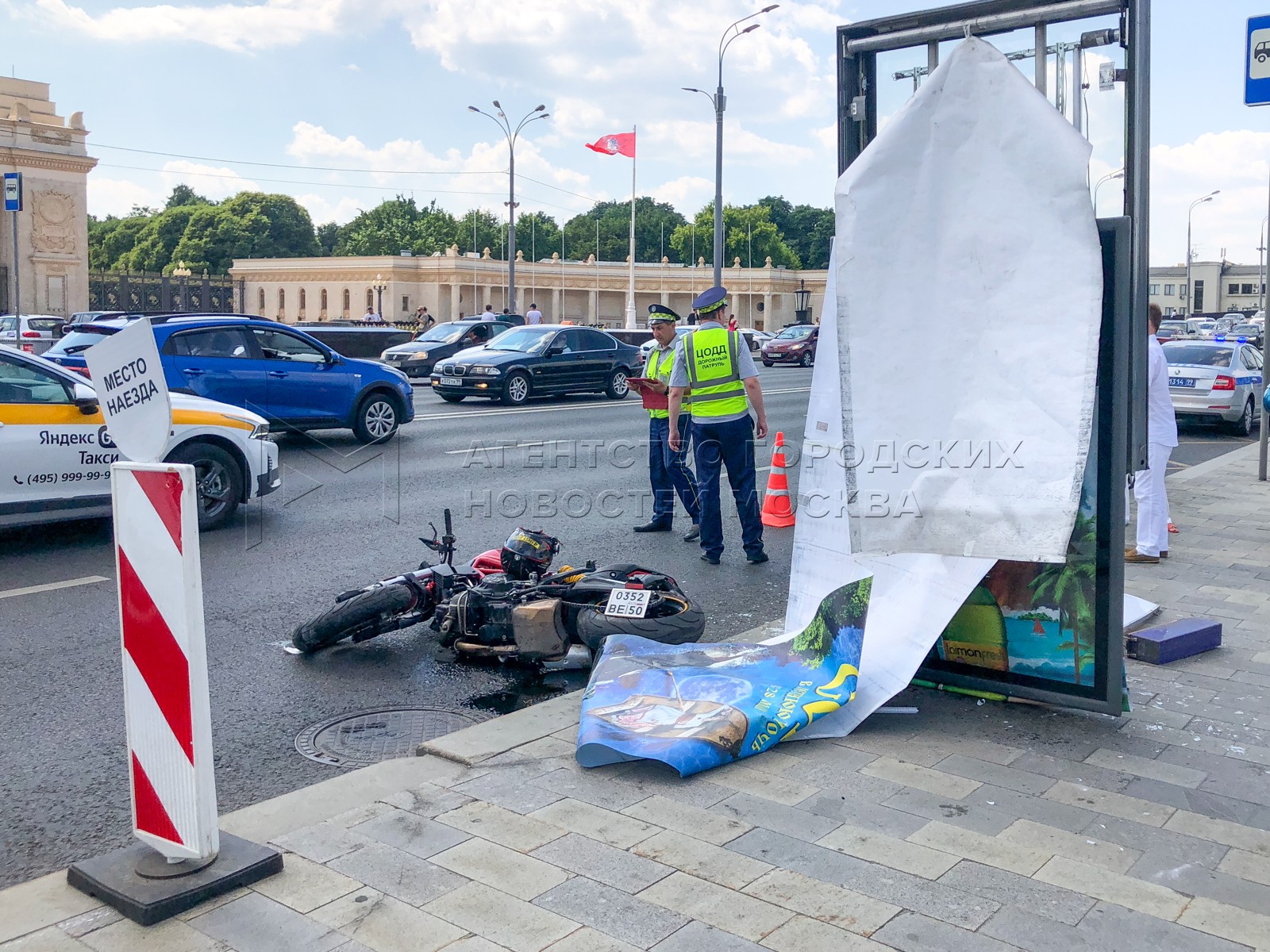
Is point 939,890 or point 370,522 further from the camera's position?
point 370,522

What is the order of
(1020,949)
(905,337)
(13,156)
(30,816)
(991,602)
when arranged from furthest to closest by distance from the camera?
(13,156) < (991,602) < (905,337) < (30,816) < (1020,949)

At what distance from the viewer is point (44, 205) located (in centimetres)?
5966

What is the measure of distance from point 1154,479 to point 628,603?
448 centimetres

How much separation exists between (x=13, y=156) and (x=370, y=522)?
Answer: 58788mm

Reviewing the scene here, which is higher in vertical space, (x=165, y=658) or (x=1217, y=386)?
(x=1217, y=386)

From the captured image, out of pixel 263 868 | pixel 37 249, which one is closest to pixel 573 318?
pixel 37 249

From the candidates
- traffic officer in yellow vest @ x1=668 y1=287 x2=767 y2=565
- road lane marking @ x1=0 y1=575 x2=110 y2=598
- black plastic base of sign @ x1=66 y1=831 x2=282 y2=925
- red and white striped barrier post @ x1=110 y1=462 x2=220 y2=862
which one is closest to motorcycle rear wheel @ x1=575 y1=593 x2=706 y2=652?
black plastic base of sign @ x1=66 y1=831 x2=282 y2=925

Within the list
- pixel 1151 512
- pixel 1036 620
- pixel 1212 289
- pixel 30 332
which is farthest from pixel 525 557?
pixel 1212 289

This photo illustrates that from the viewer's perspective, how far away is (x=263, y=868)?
11.5 ft

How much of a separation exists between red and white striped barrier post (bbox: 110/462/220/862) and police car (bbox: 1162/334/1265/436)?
18.6 metres

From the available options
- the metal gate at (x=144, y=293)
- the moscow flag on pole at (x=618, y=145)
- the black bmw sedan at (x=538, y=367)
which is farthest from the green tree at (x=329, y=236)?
the black bmw sedan at (x=538, y=367)

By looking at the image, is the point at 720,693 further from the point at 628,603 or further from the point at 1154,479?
the point at 1154,479

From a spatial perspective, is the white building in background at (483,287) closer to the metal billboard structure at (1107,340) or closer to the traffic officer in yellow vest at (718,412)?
the traffic officer in yellow vest at (718,412)

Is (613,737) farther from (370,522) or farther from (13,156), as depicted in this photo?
(13,156)
